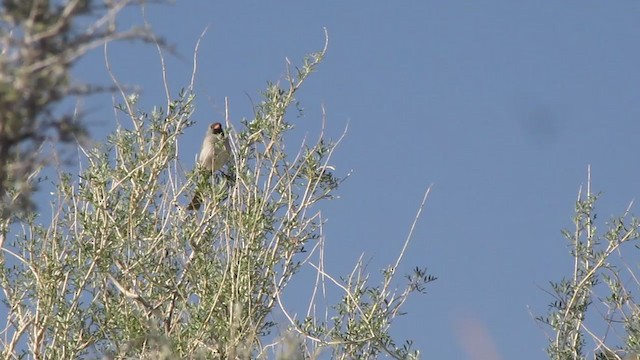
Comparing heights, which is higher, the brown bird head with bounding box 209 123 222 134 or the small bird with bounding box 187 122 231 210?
the brown bird head with bounding box 209 123 222 134

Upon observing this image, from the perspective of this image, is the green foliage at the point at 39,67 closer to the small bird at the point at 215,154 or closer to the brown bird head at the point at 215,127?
the small bird at the point at 215,154

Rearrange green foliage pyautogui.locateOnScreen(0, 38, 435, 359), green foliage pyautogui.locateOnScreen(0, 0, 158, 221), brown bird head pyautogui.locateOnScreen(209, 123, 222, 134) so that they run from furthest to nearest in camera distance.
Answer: brown bird head pyautogui.locateOnScreen(209, 123, 222, 134) < green foliage pyautogui.locateOnScreen(0, 38, 435, 359) < green foliage pyautogui.locateOnScreen(0, 0, 158, 221)

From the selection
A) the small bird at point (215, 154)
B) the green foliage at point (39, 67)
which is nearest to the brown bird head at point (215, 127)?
the small bird at point (215, 154)

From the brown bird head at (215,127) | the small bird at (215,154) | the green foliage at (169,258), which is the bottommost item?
the green foliage at (169,258)

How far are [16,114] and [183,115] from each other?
5.02 metres

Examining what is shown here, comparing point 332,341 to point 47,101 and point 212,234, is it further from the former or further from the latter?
point 47,101

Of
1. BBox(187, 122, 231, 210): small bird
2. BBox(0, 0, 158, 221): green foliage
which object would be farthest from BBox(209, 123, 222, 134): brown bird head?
BBox(0, 0, 158, 221): green foliage

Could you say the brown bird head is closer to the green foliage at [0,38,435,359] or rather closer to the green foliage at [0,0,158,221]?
the green foliage at [0,38,435,359]

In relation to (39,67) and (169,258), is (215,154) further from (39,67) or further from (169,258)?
(39,67)

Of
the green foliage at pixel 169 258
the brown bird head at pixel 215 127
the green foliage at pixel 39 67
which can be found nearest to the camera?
the green foliage at pixel 39 67

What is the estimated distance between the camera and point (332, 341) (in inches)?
275

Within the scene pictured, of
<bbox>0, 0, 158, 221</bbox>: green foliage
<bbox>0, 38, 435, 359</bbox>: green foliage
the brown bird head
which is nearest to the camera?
<bbox>0, 0, 158, 221</bbox>: green foliage

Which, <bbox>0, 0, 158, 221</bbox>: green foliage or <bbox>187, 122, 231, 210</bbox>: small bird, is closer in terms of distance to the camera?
<bbox>0, 0, 158, 221</bbox>: green foliage

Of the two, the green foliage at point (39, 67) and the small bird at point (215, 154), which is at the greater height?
the small bird at point (215, 154)
